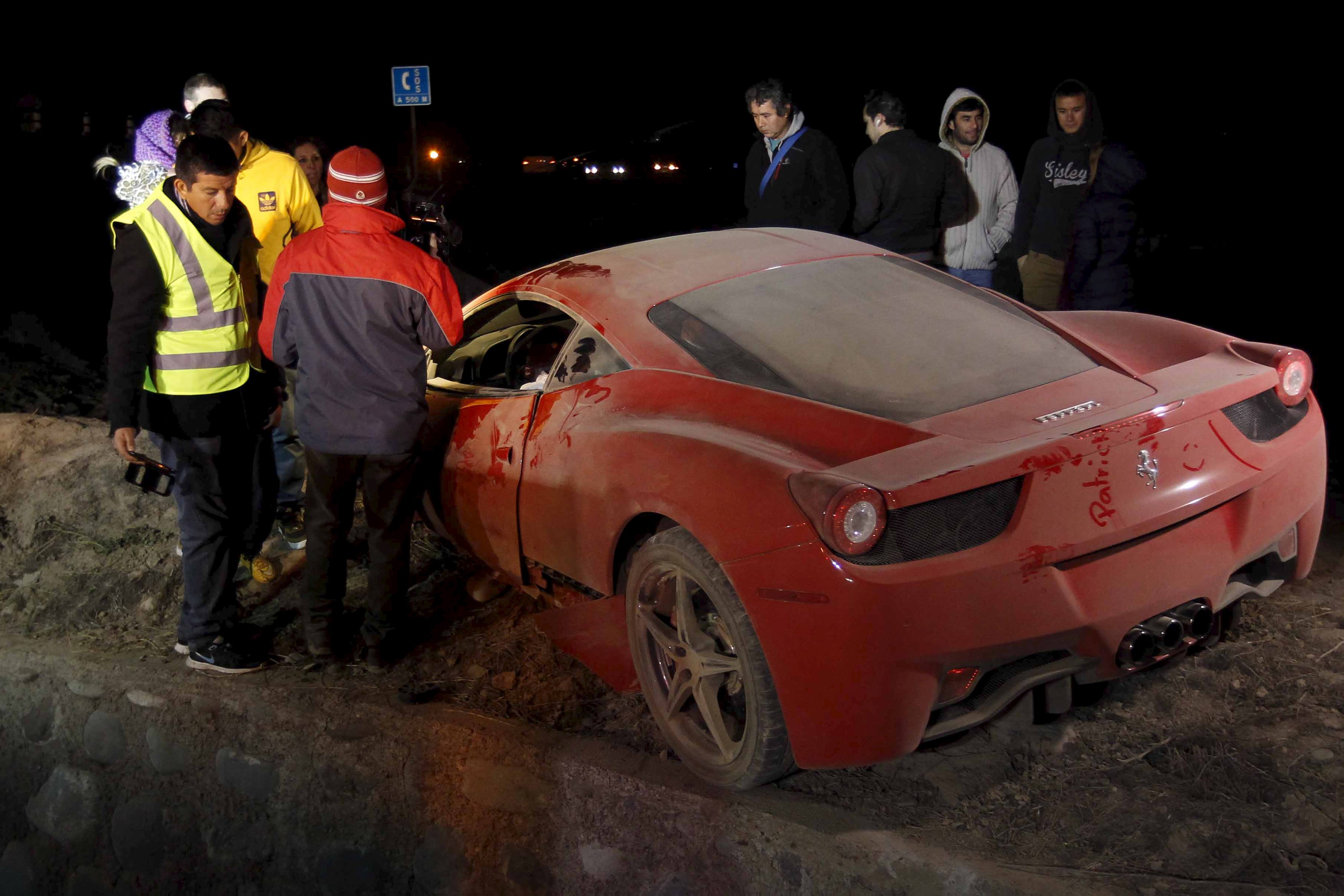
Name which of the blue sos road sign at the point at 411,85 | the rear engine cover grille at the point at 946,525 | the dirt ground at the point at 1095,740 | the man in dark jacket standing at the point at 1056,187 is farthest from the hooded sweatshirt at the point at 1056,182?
the blue sos road sign at the point at 411,85

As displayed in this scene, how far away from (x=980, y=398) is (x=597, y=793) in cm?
155

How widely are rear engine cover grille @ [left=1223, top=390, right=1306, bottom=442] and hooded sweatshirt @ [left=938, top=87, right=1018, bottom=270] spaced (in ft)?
9.31

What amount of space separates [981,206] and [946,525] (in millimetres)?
3723

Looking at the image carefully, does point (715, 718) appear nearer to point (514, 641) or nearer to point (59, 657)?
point (514, 641)

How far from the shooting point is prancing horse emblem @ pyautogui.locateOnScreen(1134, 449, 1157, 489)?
2527 mm

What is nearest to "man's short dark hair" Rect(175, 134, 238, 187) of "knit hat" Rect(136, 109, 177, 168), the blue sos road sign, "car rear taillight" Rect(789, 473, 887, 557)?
"knit hat" Rect(136, 109, 177, 168)

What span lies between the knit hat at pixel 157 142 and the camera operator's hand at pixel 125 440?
185 cm

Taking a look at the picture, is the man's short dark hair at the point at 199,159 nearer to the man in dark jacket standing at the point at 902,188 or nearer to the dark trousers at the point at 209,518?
the dark trousers at the point at 209,518

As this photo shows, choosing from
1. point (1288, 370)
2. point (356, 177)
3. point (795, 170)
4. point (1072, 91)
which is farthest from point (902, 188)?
point (356, 177)

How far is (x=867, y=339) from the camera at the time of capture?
3180 millimetres

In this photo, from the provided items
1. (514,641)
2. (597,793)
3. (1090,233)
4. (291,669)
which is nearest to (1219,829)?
(597,793)

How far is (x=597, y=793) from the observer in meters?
3.09

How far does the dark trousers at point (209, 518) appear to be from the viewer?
3928mm

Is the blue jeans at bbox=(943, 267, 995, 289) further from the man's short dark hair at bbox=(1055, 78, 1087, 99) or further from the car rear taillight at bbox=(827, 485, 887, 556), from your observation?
the car rear taillight at bbox=(827, 485, 887, 556)
